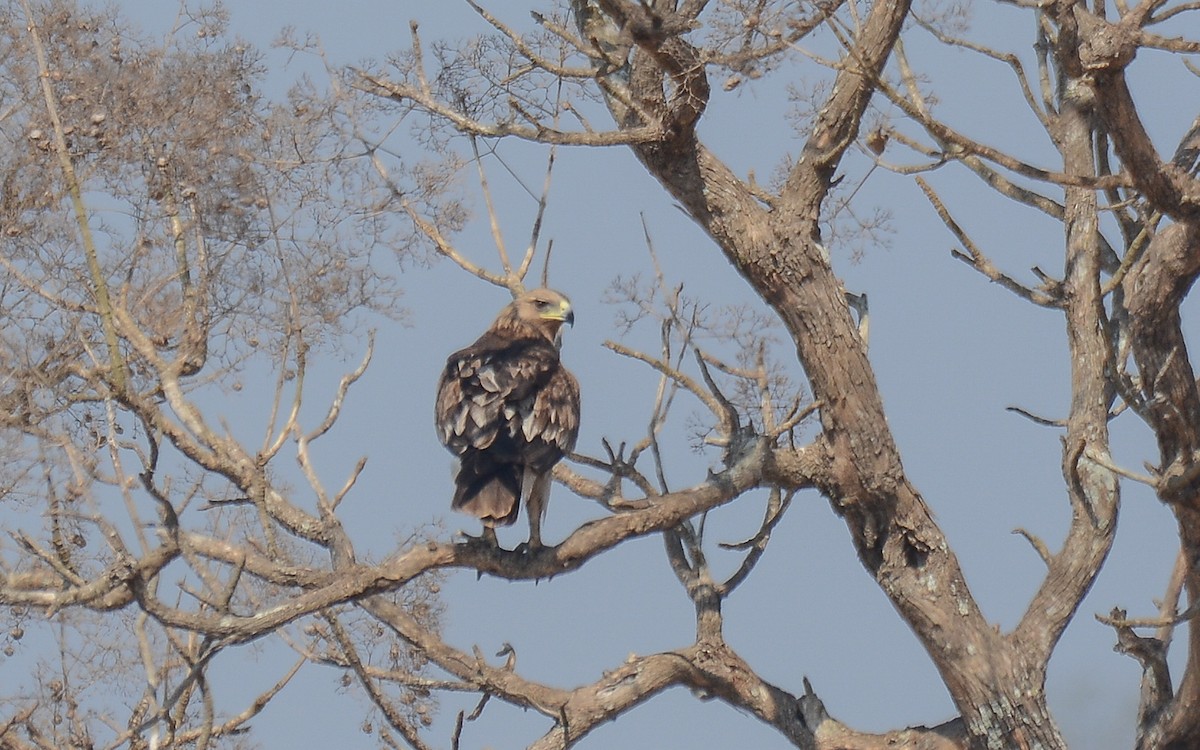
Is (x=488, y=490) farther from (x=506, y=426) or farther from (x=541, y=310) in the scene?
(x=541, y=310)

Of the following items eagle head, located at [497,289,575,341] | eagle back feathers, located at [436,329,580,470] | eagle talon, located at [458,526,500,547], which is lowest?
eagle talon, located at [458,526,500,547]

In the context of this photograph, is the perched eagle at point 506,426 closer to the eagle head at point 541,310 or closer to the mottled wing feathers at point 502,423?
the mottled wing feathers at point 502,423

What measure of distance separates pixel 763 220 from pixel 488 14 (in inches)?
57.2

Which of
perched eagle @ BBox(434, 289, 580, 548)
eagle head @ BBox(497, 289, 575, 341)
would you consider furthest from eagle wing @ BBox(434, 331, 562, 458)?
eagle head @ BBox(497, 289, 575, 341)

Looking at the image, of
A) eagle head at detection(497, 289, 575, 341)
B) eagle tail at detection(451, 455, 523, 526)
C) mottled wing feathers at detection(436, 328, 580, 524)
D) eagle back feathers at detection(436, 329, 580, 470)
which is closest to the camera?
eagle tail at detection(451, 455, 523, 526)

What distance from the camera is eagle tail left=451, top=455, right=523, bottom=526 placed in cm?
584

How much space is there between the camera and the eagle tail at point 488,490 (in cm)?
584

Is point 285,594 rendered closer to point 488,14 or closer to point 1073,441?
point 488,14

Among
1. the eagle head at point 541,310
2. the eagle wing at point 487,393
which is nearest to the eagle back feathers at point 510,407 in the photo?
the eagle wing at point 487,393

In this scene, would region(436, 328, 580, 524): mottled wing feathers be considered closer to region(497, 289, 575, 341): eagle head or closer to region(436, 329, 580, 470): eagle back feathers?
region(436, 329, 580, 470): eagle back feathers

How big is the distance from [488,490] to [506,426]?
37 centimetres

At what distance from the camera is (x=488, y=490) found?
19.5 ft

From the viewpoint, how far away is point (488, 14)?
5.45 meters

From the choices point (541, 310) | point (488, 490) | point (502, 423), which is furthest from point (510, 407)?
point (541, 310)
